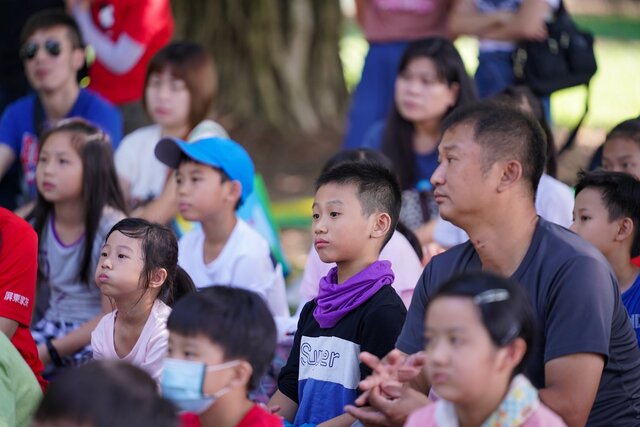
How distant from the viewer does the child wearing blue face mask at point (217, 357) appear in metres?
2.90

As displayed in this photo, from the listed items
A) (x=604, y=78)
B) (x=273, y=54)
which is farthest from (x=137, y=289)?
(x=604, y=78)

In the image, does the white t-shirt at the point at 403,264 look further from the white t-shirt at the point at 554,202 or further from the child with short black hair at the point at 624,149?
the child with short black hair at the point at 624,149

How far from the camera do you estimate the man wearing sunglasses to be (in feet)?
18.8

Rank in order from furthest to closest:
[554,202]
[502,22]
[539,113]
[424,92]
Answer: [502,22], [424,92], [539,113], [554,202]

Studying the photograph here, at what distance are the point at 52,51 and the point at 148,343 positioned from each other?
2.56 meters

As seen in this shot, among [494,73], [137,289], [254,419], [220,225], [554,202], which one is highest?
[494,73]

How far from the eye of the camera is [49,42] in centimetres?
579

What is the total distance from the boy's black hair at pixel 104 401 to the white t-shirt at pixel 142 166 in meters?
2.98

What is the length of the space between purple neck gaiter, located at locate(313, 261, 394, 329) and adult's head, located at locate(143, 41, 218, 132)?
2.29m

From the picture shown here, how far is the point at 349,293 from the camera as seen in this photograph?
140 inches

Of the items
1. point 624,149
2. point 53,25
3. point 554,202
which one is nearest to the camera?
point 624,149

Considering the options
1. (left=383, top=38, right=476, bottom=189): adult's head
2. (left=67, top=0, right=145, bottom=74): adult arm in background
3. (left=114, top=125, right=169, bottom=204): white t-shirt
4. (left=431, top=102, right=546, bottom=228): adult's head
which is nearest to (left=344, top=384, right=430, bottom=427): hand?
(left=431, top=102, right=546, bottom=228): adult's head

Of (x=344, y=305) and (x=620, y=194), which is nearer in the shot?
(x=344, y=305)

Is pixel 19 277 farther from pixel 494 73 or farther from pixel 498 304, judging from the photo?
pixel 494 73
